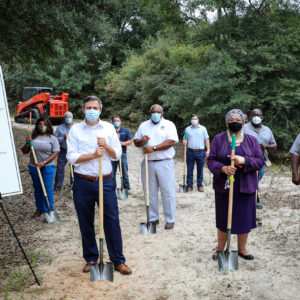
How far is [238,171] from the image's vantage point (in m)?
4.16

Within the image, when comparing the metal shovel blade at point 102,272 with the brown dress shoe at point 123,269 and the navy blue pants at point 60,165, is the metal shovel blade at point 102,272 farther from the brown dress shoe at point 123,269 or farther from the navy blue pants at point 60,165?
the navy blue pants at point 60,165

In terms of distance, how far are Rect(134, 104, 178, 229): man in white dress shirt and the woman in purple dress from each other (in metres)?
1.53

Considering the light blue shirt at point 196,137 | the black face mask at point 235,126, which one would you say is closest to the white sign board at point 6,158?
the black face mask at point 235,126

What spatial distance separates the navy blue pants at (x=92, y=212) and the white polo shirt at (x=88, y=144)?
138mm

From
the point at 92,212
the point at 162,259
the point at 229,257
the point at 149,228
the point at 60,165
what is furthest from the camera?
the point at 60,165

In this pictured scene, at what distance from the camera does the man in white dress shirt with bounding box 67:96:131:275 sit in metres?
3.97

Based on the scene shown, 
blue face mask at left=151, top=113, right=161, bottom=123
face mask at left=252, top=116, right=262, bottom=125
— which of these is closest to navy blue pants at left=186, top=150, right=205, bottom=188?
face mask at left=252, top=116, right=262, bottom=125

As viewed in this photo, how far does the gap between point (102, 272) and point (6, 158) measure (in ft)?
5.80

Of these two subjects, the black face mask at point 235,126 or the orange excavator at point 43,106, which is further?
the orange excavator at point 43,106

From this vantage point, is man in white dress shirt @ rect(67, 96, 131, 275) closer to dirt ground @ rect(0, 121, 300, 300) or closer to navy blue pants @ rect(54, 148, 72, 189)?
dirt ground @ rect(0, 121, 300, 300)

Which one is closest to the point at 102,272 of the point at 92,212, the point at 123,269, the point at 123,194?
the point at 123,269

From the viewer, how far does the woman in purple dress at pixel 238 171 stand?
13.3 feet

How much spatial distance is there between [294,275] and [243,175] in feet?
4.57

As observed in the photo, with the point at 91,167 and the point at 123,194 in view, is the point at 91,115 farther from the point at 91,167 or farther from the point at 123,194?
the point at 123,194
